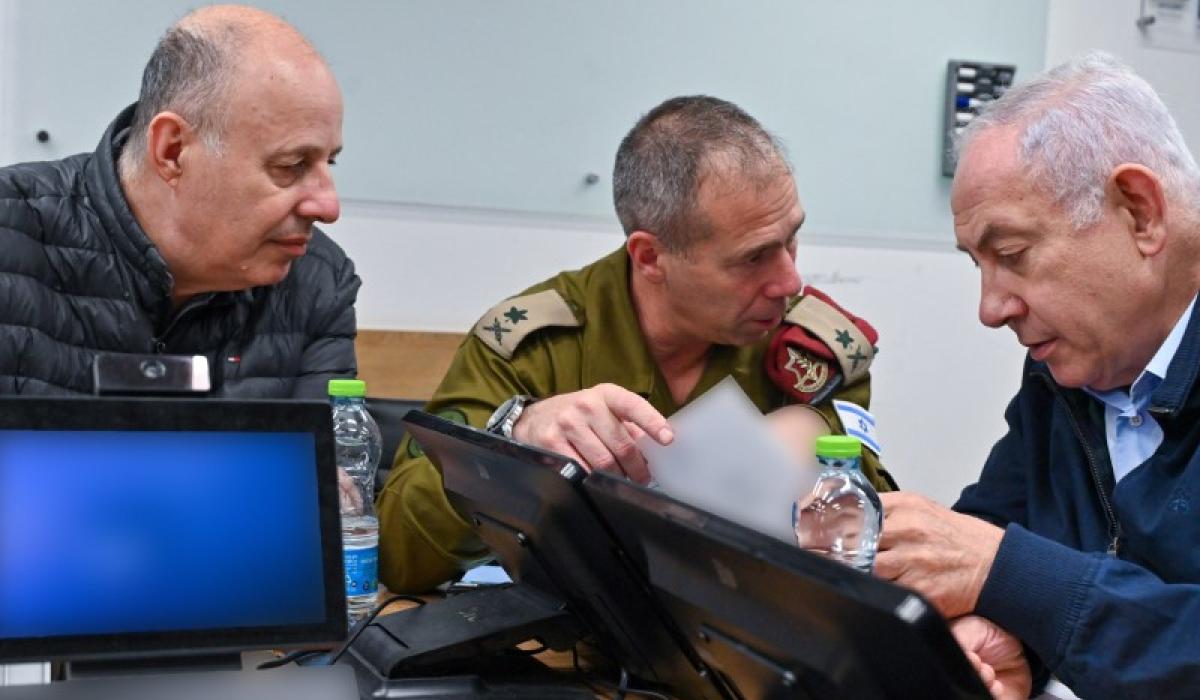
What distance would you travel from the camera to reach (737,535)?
0.76 m

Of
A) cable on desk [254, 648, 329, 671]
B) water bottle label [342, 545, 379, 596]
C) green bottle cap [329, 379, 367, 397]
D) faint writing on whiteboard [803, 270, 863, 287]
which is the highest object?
green bottle cap [329, 379, 367, 397]

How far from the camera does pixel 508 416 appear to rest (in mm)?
1550

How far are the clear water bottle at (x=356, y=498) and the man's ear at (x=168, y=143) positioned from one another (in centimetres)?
43

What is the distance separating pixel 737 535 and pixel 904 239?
2.80 meters

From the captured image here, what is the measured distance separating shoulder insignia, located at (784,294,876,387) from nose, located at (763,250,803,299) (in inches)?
2.8

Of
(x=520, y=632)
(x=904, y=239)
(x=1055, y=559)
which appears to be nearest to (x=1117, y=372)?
(x=1055, y=559)

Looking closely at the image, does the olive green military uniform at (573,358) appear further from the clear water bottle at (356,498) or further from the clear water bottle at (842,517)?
the clear water bottle at (842,517)

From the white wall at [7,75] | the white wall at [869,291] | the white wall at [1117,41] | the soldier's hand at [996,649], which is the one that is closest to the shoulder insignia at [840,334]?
the soldier's hand at [996,649]

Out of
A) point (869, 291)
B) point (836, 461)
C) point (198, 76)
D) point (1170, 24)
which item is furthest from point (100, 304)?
point (1170, 24)

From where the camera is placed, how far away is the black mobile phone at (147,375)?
0.95m

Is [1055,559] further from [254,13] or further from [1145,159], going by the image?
[254,13]

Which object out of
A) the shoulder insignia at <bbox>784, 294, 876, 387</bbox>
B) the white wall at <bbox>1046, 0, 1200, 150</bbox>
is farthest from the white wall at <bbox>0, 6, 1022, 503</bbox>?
the shoulder insignia at <bbox>784, 294, 876, 387</bbox>

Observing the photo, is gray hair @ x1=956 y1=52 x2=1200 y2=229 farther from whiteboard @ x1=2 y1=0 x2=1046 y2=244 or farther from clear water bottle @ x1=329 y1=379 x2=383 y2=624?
whiteboard @ x1=2 y1=0 x2=1046 y2=244

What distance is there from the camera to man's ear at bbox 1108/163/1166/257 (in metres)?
1.30
